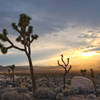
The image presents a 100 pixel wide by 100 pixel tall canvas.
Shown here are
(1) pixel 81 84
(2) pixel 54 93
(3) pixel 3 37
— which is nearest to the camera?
(2) pixel 54 93

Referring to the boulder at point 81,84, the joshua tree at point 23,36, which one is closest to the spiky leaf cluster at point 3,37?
the joshua tree at point 23,36

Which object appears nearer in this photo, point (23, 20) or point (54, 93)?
point (54, 93)

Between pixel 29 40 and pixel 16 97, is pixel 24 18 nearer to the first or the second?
pixel 29 40

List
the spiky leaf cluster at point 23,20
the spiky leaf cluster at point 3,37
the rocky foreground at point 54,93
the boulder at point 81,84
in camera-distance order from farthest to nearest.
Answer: the boulder at point 81,84 < the spiky leaf cluster at point 23,20 < the spiky leaf cluster at point 3,37 < the rocky foreground at point 54,93

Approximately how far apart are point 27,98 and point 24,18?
8.16m

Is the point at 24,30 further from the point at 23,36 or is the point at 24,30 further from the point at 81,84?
the point at 81,84

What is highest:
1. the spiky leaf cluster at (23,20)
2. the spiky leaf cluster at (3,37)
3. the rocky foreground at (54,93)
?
the spiky leaf cluster at (23,20)

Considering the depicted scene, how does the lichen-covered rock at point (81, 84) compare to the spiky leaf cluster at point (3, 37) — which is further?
the lichen-covered rock at point (81, 84)

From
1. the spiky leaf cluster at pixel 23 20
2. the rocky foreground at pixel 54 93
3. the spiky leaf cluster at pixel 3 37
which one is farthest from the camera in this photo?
the spiky leaf cluster at pixel 23 20

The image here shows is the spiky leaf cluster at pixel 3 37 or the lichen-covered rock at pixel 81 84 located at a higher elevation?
the spiky leaf cluster at pixel 3 37

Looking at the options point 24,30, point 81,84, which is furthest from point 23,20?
point 81,84

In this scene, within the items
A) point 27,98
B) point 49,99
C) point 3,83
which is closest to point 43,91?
point 49,99

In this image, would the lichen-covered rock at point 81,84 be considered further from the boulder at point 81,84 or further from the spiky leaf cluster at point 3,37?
the spiky leaf cluster at point 3,37

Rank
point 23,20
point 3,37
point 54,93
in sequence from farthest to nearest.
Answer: point 23,20
point 3,37
point 54,93
